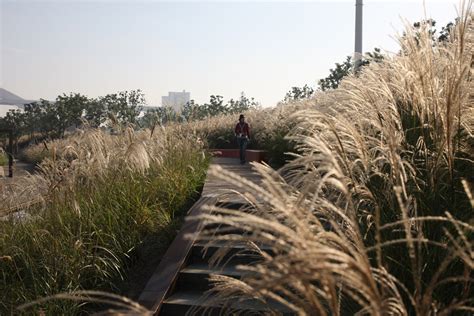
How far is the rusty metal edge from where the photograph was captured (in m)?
5.34

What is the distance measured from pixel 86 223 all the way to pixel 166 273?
0.97 metres

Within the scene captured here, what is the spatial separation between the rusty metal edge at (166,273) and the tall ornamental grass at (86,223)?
0.86 ft

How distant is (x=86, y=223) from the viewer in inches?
219

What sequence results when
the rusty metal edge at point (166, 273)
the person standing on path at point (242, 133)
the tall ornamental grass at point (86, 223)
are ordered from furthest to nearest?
the person standing on path at point (242, 133) → the rusty metal edge at point (166, 273) → the tall ornamental grass at point (86, 223)

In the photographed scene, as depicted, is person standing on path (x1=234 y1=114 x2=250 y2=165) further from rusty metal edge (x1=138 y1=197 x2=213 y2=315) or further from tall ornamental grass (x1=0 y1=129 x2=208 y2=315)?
rusty metal edge (x1=138 y1=197 x2=213 y2=315)

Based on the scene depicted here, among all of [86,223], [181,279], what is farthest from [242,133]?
[86,223]

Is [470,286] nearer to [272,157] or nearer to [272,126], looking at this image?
[272,157]

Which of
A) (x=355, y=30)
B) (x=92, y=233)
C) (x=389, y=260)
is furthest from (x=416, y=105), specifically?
(x=355, y=30)

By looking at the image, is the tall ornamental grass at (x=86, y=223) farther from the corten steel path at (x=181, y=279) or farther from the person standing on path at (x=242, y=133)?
the person standing on path at (x=242, y=133)

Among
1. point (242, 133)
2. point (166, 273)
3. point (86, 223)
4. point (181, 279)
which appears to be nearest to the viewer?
point (86, 223)

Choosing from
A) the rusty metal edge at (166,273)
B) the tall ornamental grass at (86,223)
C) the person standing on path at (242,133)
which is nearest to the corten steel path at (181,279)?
the rusty metal edge at (166,273)

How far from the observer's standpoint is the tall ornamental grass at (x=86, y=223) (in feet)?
16.6

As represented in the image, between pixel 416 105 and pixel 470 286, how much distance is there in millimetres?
1269

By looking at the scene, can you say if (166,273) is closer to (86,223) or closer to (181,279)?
(181,279)
